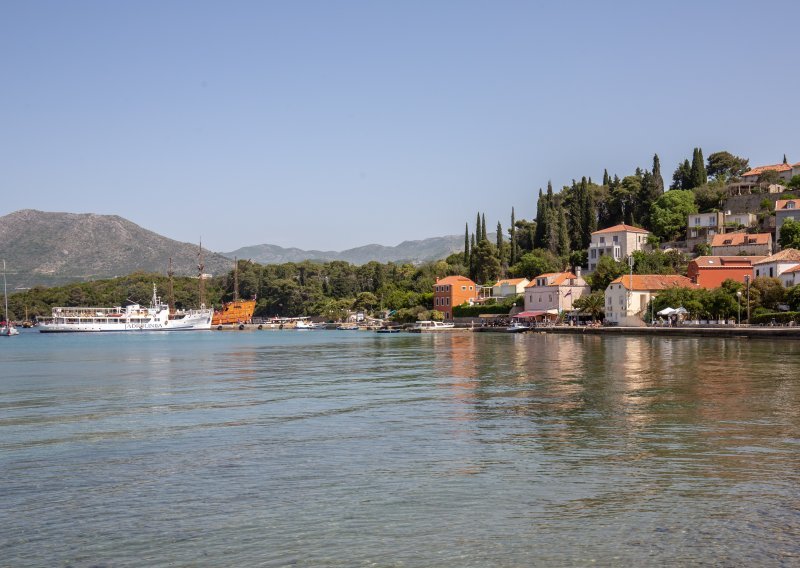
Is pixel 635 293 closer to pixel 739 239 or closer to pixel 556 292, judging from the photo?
pixel 556 292

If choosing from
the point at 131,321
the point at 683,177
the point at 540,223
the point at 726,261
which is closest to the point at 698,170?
the point at 683,177

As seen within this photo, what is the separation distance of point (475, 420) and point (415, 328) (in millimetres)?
83155

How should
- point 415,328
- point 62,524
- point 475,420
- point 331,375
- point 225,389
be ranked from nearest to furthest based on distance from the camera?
point 62,524 → point 475,420 → point 225,389 → point 331,375 → point 415,328

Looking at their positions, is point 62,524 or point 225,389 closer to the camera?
point 62,524

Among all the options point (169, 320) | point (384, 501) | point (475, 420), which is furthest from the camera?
point (169, 320)

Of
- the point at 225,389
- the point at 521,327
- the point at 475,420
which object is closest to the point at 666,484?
the point at 475,420

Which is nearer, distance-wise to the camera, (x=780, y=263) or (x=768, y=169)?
(x=780, y=263)

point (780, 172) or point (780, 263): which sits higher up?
point (780, 172)

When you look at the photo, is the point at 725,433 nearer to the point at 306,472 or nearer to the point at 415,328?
the point at 306,472

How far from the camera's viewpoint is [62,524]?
32.2 ft

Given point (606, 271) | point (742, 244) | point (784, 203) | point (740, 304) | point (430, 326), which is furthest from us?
→ point (430, 326)

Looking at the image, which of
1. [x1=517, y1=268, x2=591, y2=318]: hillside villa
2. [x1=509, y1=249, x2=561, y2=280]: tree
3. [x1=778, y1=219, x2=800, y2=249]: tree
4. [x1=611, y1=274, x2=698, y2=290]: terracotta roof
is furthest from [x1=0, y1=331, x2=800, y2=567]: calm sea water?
[x1=509, y1=249, x2=561, y2=280]: tree

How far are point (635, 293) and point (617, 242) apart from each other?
16.2 meters

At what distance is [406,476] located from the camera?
476 inches
